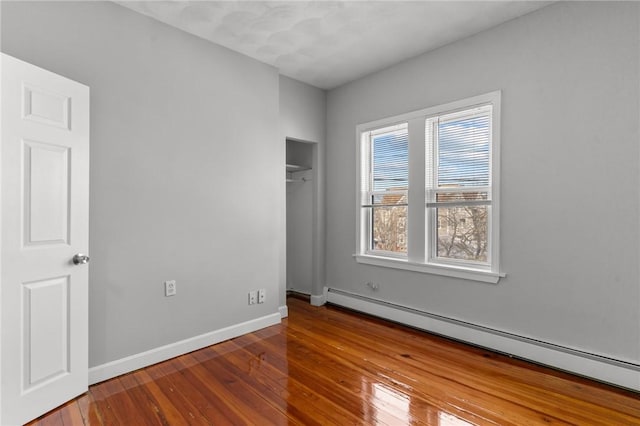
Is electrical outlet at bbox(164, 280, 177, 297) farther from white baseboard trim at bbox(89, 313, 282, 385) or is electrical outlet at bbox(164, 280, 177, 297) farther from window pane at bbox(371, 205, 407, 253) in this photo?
window pane at bbox(371, 205, 407, 253)

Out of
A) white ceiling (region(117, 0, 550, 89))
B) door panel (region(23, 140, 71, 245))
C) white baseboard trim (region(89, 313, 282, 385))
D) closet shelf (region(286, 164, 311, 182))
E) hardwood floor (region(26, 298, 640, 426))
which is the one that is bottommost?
hardwood floor (region(26, 298, 640, 426))

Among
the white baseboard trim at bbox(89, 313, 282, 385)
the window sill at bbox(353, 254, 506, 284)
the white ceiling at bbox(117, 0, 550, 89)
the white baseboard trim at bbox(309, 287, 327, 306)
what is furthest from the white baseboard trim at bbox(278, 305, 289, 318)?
the white ceiling at bbox(117, 0, 550, 89)

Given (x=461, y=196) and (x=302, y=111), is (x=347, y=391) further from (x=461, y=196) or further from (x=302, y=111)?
(x=302, y=111)

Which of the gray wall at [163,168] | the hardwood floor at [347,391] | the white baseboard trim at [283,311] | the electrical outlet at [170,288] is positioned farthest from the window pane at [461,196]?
the electrical outlet at [170,288]

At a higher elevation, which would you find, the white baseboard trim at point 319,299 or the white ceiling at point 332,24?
the white ceiling at point 332,24

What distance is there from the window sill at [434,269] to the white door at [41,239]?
286cm

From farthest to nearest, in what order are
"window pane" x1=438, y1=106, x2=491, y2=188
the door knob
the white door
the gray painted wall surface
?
the gray painted wall surface → "window pane" x1=438, y1=106, x2=491, y2=188 → the door knob → the white door

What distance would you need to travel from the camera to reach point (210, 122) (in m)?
3.24

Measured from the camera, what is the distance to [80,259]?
90.2 inches

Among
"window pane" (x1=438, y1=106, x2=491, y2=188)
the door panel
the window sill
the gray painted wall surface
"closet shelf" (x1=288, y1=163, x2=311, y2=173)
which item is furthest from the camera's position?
"closet shelf" (x1=288, y1=163, x2=311, y2=173)

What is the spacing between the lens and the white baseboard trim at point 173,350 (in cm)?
255

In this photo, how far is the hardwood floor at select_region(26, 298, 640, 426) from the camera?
207cm

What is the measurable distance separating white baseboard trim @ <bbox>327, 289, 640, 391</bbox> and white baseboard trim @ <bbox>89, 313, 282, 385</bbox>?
1.33 meters

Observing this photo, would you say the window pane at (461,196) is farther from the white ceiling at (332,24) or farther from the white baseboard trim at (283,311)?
the white baseboard trim at (283,311)
